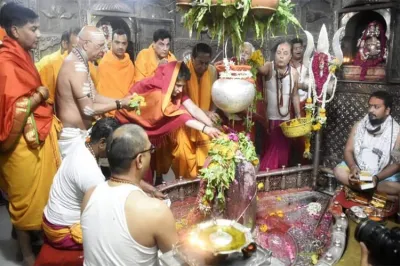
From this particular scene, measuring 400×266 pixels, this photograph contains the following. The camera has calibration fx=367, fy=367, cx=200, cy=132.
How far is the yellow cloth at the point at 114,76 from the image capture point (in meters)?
4.95

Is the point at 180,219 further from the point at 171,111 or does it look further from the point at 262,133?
the point at 262,133

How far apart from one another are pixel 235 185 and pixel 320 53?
1.84 metres

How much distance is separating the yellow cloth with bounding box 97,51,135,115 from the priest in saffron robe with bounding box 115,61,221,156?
3.56ft

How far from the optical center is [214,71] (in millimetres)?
4488

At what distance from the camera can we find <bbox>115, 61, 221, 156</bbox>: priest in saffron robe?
373cm

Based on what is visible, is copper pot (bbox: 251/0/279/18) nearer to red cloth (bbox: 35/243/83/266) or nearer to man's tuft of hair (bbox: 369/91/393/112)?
man's tuft of hair (bbox: 369/91/393/112)

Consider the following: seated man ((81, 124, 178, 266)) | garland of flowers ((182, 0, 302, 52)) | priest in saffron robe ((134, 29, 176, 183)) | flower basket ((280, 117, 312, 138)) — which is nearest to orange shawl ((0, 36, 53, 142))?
garland of flowers ((182, 0, 302, 52))

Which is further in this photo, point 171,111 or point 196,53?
point 196,53

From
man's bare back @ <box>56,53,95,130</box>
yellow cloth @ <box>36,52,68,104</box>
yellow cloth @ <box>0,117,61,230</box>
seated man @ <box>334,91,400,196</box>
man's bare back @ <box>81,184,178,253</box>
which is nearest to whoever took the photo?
man's bare back @ <box>81,184,178,253</box>

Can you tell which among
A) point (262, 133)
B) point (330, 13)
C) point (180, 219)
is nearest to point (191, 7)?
point (180, 219)

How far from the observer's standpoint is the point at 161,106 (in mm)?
3752

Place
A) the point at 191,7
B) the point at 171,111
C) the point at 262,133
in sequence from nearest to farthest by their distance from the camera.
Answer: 1. the point at 191,7
2. the point at 171,111
3. the point at 262,133

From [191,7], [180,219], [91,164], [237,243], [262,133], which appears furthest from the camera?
[262,133]

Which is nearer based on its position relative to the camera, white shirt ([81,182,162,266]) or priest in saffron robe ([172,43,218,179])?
white shirt ([81,182,162,266])
